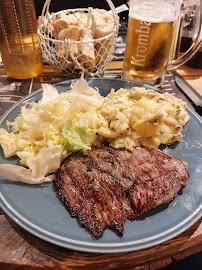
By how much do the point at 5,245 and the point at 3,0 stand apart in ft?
7.78

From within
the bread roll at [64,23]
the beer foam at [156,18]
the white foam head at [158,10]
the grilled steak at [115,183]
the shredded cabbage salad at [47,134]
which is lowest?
the grilled steak at [115,183]

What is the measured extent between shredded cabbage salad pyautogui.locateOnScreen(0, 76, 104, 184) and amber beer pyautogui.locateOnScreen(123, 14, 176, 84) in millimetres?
809

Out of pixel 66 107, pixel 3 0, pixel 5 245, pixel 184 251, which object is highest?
pixel 3 0

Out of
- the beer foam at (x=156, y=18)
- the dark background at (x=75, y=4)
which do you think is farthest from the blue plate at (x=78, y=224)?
the dark background at (x=75, y=4)

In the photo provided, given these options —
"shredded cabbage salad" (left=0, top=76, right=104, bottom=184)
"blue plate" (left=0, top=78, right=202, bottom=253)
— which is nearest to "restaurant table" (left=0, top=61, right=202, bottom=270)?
"blue plate" (left=0, top=78, right=202, bottom=253)

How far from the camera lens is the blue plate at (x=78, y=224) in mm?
1159

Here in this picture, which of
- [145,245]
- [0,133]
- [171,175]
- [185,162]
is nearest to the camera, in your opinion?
[145,245]

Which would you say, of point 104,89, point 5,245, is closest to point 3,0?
point 104,89

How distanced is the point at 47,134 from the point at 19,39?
1.53 m

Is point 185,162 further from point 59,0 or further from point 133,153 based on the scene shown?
point 59,0

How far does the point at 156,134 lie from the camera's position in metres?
1.82

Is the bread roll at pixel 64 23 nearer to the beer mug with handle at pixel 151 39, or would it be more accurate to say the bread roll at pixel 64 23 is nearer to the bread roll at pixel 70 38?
the bread roll at pixel 70 38

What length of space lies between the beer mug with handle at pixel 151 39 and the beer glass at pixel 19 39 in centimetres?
115

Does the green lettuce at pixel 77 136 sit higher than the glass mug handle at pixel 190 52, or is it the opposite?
the glass mug handle at pixel 190 52
